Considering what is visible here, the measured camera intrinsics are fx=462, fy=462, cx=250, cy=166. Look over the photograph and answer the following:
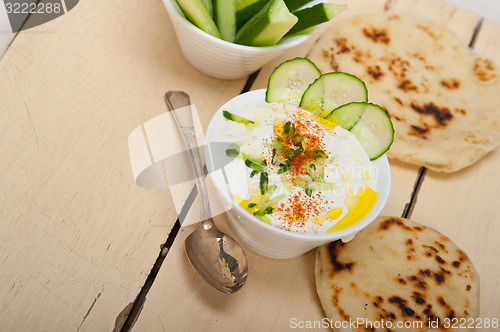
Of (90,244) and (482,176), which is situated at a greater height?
(90,244)

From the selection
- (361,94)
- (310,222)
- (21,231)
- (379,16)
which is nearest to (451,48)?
(379,16)

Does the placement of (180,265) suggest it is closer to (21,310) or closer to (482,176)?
(21,310)

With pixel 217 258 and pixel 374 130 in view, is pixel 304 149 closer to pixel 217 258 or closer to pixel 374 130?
pixel 374 130

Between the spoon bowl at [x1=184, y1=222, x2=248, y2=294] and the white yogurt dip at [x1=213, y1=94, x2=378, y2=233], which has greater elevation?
the white yogurt dip at [x1=213, y1=94, x2=378, y2=233]

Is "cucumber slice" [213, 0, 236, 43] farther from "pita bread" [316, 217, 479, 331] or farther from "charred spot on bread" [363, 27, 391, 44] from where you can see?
"pita bread" [316, 217, 479, 331]

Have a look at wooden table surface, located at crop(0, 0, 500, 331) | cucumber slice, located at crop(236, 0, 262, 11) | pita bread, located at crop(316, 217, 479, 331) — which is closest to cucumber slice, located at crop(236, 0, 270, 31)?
cucumber slice, located at crop(236, 0, 262, 11)

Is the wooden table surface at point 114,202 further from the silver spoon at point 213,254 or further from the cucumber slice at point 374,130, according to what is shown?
the cucumber slice at point 374,130
